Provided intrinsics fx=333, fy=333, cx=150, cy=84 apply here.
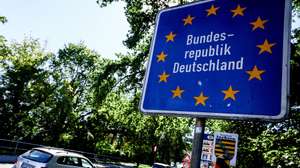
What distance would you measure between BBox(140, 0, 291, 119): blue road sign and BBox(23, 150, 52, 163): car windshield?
38.8 ft

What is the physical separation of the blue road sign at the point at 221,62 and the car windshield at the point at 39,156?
11.8m

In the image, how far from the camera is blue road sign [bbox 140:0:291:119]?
6.99 ft

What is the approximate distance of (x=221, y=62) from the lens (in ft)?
7.97

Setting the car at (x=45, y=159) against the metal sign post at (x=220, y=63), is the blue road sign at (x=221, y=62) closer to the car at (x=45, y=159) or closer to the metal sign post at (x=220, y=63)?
the metal sign post at (x=220, y=63)

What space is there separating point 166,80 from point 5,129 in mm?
43078

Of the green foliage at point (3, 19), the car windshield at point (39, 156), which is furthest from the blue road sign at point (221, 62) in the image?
the green foliage at point (3, 19)

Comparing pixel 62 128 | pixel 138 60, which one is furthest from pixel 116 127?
pixel 138 60

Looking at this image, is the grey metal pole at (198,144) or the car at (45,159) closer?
the grey metal pole at (198,144)

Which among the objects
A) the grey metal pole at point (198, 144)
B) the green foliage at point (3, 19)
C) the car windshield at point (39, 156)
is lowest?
the car windshield at point (39, 156)

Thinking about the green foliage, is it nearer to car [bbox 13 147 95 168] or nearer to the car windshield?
car [bbox 13 147 95 168]

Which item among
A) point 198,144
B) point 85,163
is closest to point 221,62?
point 198,144

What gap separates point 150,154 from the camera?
6706 centimetres

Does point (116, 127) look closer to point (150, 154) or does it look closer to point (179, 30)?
point (150, 154)

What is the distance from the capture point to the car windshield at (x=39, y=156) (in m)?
13.4
